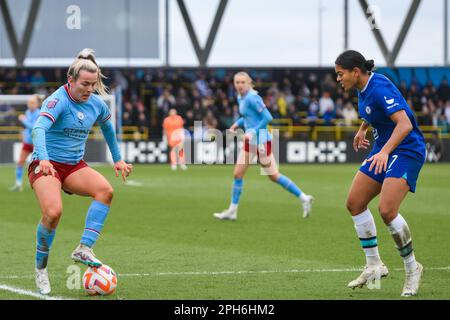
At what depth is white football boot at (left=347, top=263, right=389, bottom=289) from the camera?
324 inches

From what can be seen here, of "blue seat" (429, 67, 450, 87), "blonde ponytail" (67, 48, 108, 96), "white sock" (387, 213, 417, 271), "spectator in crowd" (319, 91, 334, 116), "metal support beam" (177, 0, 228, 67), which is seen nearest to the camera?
"white sock" (387, 213, 417, 271)

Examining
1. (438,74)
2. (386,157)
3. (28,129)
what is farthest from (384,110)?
(438,74)

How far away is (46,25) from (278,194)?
19.4 m

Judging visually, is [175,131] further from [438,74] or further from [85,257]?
[85,257]

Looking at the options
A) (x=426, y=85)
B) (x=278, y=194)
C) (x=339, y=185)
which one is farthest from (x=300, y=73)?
(x=278, y=194)

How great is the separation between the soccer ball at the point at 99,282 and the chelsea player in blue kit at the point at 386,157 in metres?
2.07

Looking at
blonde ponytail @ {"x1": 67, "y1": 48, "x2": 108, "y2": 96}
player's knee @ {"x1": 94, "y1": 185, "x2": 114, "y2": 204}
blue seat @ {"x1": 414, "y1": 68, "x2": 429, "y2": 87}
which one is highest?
blue seat @ {"x1": 414, "y1": 68, "x2": 429, "y2": 87}

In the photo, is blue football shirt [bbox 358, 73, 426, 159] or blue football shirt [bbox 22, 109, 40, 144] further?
blue football shirt [bbox 22, 109, 40, 144]

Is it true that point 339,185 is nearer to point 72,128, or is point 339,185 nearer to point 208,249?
point 208,249

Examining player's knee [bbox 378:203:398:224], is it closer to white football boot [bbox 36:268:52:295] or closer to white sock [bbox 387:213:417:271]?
white sock [bbox 387:213:417:271]

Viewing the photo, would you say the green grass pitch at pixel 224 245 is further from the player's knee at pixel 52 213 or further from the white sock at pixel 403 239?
the player's knee at pixel 52 213

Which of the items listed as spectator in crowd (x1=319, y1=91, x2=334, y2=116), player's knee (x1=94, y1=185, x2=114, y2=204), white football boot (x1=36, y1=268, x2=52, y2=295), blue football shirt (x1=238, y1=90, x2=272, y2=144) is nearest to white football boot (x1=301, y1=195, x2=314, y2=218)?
blue football shirt (x1=238, y1=90, x2=272, y2=144)

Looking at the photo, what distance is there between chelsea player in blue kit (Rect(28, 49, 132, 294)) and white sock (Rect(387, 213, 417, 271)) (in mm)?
2470

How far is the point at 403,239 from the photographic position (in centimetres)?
802
